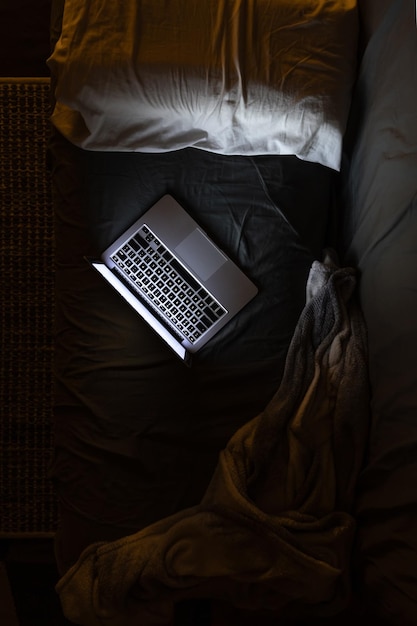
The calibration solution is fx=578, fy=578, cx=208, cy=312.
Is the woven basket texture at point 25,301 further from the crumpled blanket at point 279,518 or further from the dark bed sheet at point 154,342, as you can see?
the crumpled blanket at point 279,518

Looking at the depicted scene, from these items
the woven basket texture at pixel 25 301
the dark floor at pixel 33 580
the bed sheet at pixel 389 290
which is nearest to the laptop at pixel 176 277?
the bed sheet at pixel 389 290

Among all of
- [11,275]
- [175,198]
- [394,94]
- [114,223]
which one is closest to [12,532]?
[11,275]

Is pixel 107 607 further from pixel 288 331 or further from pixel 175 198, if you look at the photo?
pixel 175 198

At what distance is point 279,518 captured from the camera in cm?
114

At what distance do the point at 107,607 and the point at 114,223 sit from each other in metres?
0.83

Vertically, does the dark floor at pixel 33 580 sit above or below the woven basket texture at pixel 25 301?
below

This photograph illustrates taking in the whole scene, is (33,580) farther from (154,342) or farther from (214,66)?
(214,66)

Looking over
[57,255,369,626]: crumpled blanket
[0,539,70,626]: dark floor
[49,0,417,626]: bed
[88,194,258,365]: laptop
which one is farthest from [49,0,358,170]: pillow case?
[0,539,70,626]: dark floor

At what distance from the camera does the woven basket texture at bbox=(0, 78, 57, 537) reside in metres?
1.69

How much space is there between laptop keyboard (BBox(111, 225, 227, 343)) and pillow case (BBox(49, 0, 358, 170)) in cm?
29

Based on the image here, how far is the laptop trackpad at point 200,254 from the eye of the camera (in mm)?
1320

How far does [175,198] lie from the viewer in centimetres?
136

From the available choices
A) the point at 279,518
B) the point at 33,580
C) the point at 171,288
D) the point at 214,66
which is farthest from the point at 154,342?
the point at 33,580

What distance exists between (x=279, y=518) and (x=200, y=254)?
591 millimetres
